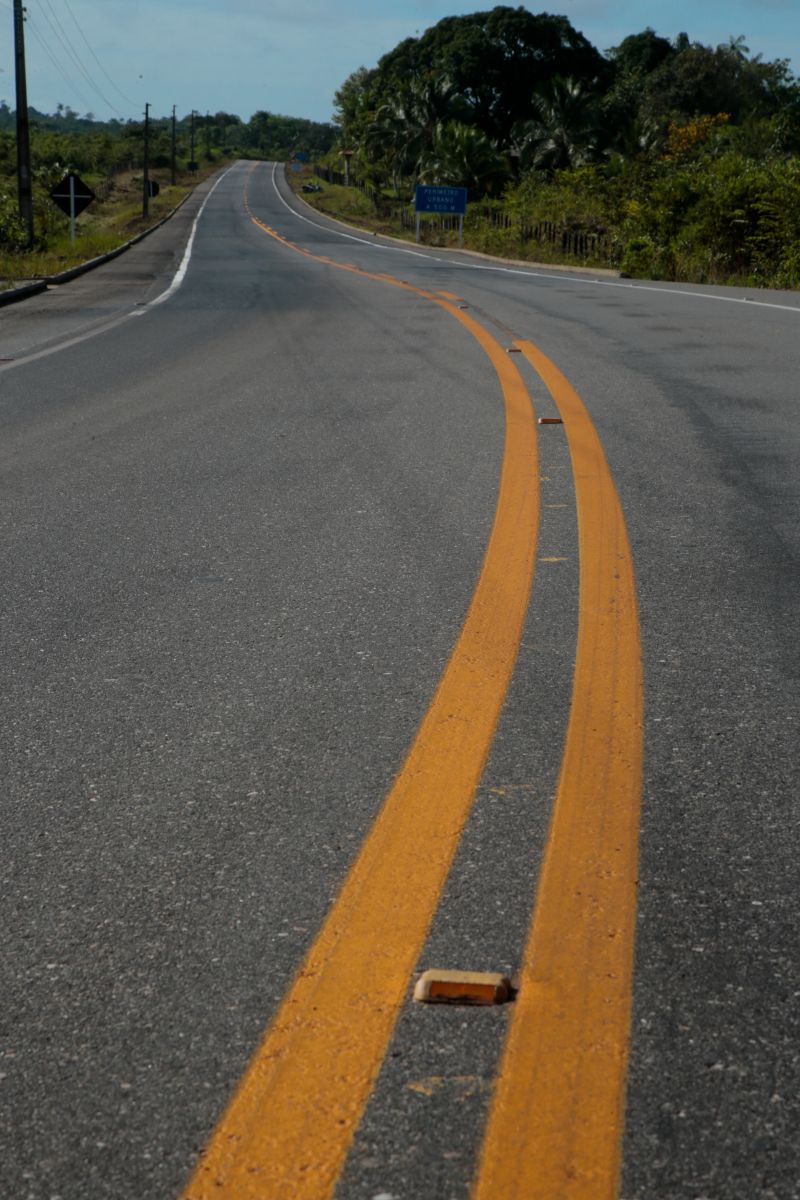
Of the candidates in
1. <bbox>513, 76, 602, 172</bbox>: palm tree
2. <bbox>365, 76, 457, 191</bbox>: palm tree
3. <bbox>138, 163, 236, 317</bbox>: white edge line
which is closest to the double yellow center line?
<bbox>138, 163, 236, 317</bbox>: white edge line

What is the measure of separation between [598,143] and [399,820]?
59.1 meters

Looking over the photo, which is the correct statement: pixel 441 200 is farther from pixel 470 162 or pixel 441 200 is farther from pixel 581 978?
pixel 581 978

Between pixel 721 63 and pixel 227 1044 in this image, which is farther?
pixel 721 63

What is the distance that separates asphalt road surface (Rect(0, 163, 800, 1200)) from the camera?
5.54ft

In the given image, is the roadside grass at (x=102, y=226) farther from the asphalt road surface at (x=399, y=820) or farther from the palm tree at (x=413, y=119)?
the asphalt road surface at (x=399, y=820)

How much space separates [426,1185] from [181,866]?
0.93 m

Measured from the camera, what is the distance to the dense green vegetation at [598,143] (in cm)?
2333

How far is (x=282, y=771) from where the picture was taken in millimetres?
2783

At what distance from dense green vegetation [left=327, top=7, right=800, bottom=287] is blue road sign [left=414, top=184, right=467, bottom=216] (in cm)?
117

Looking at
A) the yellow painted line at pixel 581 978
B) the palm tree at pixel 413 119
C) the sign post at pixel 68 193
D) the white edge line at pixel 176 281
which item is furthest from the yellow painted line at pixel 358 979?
the palm tree at pixel 413 119

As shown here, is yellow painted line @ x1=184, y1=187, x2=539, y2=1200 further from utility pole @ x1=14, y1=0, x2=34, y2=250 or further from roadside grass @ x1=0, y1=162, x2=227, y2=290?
utility pole @ x1=14, y1=0, x2=34, y2=250

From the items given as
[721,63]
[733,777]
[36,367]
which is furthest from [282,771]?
[721,63]

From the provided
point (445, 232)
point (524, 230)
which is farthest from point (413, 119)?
point (524, 230)

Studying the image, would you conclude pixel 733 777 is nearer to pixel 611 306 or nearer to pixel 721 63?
pixel 611 306
